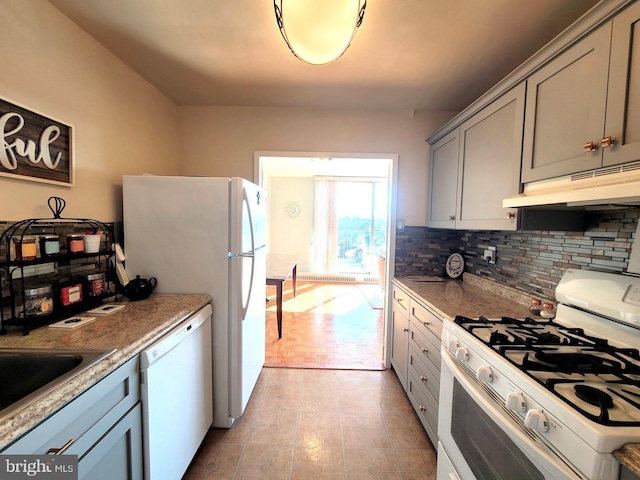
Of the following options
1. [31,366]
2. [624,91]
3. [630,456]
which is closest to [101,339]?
[31,366]

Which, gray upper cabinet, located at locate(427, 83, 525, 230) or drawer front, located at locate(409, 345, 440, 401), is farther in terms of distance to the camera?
drawer front, located at locate(409, 345, 440, 401)

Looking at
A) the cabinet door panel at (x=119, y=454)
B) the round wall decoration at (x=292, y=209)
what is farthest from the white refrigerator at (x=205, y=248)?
the round wall decoration at (x=292, y=209)

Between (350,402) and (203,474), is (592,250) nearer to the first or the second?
Answer: (350,402)

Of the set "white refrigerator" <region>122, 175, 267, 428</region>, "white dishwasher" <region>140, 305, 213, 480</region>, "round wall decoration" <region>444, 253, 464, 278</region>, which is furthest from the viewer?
"round wall decoration" <region>444, 253, 464, 278</region>

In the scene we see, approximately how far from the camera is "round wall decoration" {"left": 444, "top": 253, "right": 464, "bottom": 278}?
2.49 meters

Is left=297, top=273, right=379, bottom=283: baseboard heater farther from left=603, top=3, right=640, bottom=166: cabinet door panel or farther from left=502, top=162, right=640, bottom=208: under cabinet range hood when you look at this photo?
left=603, top=3, right=640, bottom=166: cabinet door panel

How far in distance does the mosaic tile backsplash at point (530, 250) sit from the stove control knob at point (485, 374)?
0.83m

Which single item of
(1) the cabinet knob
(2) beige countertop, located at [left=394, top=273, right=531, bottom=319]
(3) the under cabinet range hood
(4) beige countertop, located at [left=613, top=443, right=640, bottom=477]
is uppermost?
(1) the cabinet knob

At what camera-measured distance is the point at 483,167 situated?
172 cm

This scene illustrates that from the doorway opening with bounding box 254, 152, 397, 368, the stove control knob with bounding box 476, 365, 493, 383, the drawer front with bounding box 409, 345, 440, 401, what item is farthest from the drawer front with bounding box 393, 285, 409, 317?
the doorway opening with bounding box 254, 152, 397, 368

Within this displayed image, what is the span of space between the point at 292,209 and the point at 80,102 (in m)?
4.95

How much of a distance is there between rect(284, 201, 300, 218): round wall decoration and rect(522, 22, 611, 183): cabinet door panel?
5314 millimetres

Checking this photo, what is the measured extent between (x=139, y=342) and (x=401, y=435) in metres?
1.69

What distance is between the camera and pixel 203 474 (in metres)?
1.51
